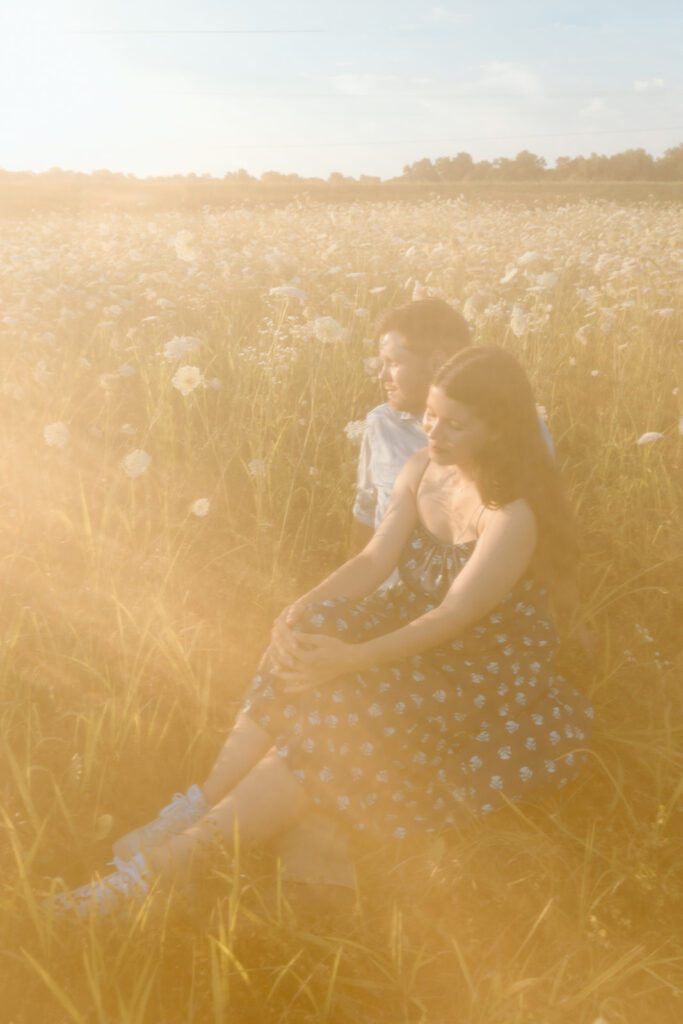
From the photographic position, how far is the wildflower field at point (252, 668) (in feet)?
5.44

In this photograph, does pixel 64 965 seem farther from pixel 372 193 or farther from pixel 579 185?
pixel 579 185

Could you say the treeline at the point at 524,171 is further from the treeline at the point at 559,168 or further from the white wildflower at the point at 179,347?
the white wildflower at the point at 179,347

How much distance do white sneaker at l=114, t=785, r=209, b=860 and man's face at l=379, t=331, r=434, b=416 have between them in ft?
4.25

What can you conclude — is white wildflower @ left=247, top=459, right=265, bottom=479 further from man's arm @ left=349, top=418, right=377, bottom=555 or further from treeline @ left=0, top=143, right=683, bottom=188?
treeline @ left=0, top=143, right=683, bottom=188

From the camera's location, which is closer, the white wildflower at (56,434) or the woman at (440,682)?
the woman at (440,682)

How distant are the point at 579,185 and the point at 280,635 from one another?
25797 mm

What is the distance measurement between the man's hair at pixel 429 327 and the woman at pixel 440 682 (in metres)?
0.49

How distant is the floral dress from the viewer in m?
2.02

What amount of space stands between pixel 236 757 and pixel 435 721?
1.51 feet

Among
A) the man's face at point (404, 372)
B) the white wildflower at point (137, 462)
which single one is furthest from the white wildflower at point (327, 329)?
the white wildflower at point (137, 462)

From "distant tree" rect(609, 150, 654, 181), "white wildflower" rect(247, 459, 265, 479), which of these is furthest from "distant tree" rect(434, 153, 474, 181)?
"white wildflower" rect(247, 459, 265, 479)

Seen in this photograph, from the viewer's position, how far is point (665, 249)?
7.21m

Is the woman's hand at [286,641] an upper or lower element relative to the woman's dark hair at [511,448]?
lower

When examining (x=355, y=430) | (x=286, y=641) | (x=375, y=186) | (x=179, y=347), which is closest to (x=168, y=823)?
(x=286, y=641)
